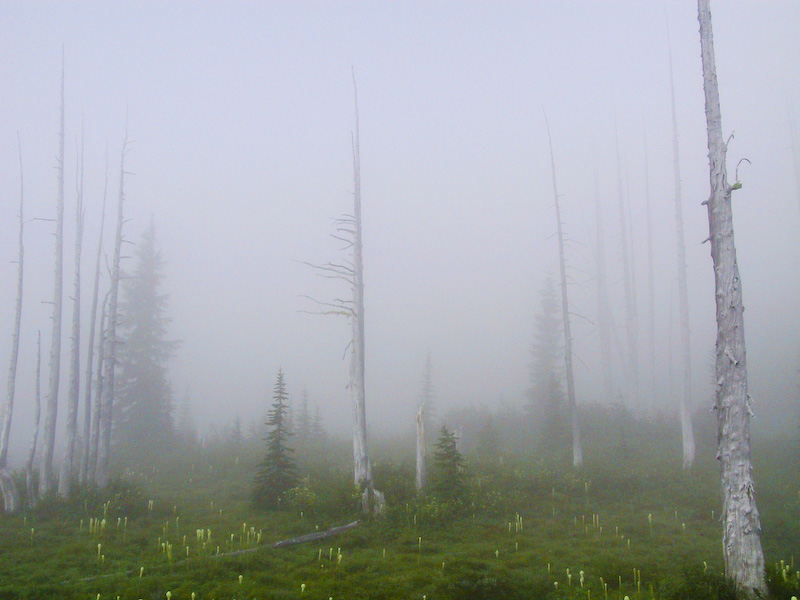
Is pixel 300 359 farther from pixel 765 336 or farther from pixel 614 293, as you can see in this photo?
pixel 765 336

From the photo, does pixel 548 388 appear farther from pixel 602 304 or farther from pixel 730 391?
pixel 730 391

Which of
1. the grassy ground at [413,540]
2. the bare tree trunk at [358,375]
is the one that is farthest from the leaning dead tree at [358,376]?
the grassy ground at [413,540]

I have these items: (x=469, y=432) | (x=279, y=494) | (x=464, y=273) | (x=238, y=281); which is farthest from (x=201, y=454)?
(x=238, y=281)

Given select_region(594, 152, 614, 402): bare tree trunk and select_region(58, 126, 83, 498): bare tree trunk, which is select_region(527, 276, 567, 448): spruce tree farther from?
select_region(58, 126, 83, 498): bare tree trunk

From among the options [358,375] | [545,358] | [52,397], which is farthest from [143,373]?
[545,358]

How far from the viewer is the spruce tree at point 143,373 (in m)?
29.0

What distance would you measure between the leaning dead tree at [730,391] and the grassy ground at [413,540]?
1.83 feet

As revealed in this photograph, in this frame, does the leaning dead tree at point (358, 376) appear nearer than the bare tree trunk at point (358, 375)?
Yes

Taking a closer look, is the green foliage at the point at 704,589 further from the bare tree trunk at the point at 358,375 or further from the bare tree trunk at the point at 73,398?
the bare tree trunk at the point at 73,398

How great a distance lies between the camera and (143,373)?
30.2m

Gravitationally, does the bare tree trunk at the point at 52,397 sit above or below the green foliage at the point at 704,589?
above

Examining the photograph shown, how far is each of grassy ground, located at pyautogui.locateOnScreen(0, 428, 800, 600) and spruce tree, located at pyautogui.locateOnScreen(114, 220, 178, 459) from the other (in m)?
9.37

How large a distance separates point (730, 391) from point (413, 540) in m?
8.03

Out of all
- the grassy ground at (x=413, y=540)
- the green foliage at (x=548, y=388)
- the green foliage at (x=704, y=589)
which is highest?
the green foliage at (x=548, y=388)
